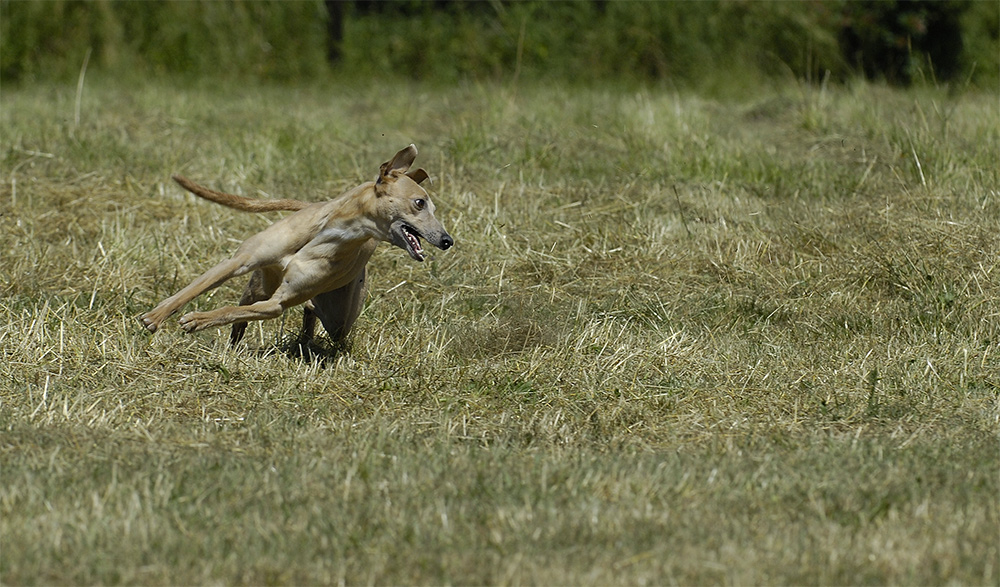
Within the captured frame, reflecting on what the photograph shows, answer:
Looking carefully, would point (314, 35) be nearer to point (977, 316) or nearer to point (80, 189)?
point (80, 189)

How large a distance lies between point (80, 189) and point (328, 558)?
5.68m

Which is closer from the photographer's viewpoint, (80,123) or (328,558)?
(328,558)

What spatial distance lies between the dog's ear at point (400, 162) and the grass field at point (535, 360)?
94cm

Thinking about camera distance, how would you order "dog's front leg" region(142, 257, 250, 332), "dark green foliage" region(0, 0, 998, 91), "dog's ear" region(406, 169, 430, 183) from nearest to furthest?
"dog's front leg" region(142, 257, 250, 332), "dog's ear" region(406, 169, 430, 183), "dark green foliage" region(0, 0, 998, 91)

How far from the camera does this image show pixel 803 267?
7.70 meters

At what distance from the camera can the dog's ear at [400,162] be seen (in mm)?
5797

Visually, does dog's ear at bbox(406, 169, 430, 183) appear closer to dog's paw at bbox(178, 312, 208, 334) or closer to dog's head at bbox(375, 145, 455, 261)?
dog's head at bbox(375, 145, 455, 261)

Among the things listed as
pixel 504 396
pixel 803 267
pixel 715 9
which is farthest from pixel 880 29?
pixel 504 396

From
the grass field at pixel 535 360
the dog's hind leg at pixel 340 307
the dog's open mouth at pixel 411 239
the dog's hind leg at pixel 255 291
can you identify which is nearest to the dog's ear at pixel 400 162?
the dog's open mouth at pixel 411 239

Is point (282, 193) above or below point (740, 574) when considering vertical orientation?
below

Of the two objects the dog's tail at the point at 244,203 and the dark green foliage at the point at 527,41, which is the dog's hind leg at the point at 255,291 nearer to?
the dog's tail at the point at 244,203

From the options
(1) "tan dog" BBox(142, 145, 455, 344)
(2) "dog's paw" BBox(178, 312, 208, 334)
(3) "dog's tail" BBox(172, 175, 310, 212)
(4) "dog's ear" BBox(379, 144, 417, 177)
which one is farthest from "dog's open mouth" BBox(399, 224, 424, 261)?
(2) "dog's paw" BBox(178, 312, 208, 334)

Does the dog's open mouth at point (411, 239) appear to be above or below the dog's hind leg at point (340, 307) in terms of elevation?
above

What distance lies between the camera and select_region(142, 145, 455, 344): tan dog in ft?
18.7
